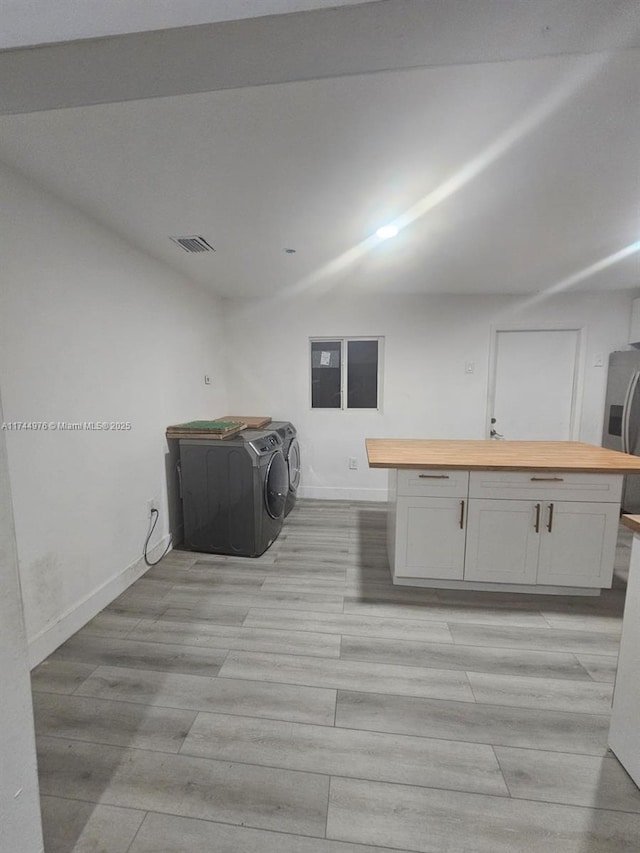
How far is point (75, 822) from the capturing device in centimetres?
109

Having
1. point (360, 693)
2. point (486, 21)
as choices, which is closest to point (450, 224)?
point (486, 21)

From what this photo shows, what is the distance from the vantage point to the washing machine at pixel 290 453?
352cm

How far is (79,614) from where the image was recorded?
1963mm

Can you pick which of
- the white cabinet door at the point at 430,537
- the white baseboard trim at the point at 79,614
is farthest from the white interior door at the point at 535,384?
the white baseboard trim at the point at 79,614

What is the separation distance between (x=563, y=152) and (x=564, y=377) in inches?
112

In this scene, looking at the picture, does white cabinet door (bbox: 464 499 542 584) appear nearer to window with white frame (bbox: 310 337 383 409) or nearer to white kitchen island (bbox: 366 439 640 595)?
white kitchen island (bbox: 366 439 640 595)

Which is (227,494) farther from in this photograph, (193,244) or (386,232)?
(386,232)

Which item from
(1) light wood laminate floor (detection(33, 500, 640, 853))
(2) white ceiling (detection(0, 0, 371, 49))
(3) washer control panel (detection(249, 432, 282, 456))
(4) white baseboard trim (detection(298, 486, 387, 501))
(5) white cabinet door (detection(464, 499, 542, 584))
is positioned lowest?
(1) light wood laminate floor (detection(33, 500, 640, 853))

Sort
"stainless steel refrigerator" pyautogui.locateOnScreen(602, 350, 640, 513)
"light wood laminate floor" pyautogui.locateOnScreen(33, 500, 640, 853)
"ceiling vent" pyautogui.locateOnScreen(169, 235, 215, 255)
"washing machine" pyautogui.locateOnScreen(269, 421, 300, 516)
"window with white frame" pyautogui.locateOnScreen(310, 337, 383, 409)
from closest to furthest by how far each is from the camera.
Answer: "light wood laminate floor" pyautogui.locateOnScreen(33, 500, 640, 853) < "ceiling vent" pyautogui.locateOnScreen(169, 235, 215, 255) < "stainless steel refrigerator" pyautogui.locateOnScreen(602, 350, 640, 513) < "washing machine" pyautogui.locateOnScreen(269, 421, 300, 516) < "window with white frame" pyautogui.locateOnScreen(310, 337, 383, 409)

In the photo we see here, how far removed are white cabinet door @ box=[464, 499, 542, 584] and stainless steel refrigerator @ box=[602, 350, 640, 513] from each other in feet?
6.35

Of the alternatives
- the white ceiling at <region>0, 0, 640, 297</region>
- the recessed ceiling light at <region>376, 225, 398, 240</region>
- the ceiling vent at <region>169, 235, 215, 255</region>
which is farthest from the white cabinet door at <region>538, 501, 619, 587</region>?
the ceiling vent at <region>169, 235, 215, 255</region>

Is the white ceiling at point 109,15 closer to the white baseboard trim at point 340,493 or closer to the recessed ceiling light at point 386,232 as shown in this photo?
the recessed ceiling light at point 386,232

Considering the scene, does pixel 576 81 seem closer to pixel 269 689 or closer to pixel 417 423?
pixel 269 689

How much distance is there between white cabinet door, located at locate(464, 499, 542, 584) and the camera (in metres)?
2.17
